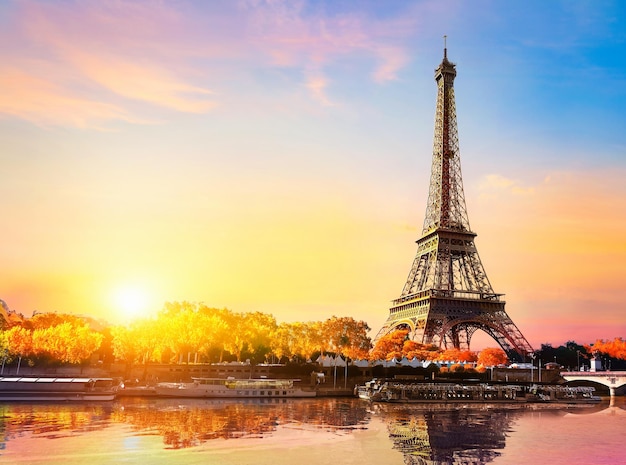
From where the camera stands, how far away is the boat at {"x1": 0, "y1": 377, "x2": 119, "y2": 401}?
68.3 m

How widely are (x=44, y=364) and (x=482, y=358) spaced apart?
85.0 meters

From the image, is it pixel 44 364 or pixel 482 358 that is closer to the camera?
pixel 44 364

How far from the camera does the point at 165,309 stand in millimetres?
A: 133250

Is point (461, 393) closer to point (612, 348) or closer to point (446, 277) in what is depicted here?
point (446, 277)

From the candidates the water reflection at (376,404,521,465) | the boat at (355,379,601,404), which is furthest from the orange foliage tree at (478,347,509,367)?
the water reflection at (376,404,521,465)

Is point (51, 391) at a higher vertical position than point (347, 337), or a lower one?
lower

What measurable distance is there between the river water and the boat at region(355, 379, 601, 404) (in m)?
11.2

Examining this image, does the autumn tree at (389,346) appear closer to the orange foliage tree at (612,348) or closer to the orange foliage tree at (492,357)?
the orange foliage tree at (492,357)

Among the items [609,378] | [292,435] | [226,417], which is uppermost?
[609,378]

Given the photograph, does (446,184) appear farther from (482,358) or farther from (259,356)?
(259,356)

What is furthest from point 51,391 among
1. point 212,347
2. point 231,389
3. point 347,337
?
point 347,337

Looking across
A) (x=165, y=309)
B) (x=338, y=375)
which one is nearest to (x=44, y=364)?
(x=165, y=309)

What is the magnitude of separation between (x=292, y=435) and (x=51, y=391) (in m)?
40.3

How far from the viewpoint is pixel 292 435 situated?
145ft
